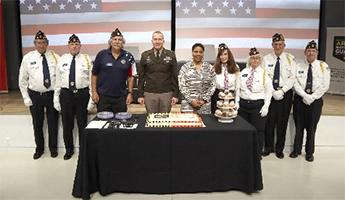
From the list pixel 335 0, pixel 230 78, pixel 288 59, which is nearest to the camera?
pixel 230 78

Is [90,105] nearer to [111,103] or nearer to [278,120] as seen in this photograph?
[111,103]

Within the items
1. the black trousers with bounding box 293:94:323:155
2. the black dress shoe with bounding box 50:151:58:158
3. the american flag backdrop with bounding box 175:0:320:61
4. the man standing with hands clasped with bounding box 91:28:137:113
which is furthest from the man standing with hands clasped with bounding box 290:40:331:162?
the black dress shoe with bounding box 50:151:58:158

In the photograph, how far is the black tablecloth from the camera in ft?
A: 11.4

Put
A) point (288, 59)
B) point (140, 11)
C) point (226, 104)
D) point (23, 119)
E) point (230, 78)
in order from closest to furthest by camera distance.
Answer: point (226, 104)
point (230, 78)
point (288, 59)
point (23, 119)
point (140, 11)

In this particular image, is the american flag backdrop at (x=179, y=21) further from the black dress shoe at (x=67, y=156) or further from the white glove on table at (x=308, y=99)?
the black dress shoe at (x=67, y=156)

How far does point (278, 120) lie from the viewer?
4.99 metres

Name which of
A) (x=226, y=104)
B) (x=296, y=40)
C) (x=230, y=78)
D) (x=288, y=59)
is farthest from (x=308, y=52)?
(x=296, y=40)

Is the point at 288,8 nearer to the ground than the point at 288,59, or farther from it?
farther from it

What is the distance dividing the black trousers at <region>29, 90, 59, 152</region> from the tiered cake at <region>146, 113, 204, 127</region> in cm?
162

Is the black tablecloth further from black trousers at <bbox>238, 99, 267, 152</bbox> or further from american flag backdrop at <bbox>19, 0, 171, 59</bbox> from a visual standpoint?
american flag backdrop at <bbox>19, 0, 171, 59</bbox>

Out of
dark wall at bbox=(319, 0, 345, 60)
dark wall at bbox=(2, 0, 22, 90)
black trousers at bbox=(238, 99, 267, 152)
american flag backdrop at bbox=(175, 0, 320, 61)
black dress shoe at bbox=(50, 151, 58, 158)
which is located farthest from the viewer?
dark wall at bbox=(319, 0, 345, 60)

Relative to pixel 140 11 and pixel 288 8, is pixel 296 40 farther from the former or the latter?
pixel 140 11

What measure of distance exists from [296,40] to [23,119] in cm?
529

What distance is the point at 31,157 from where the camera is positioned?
16.4ft
